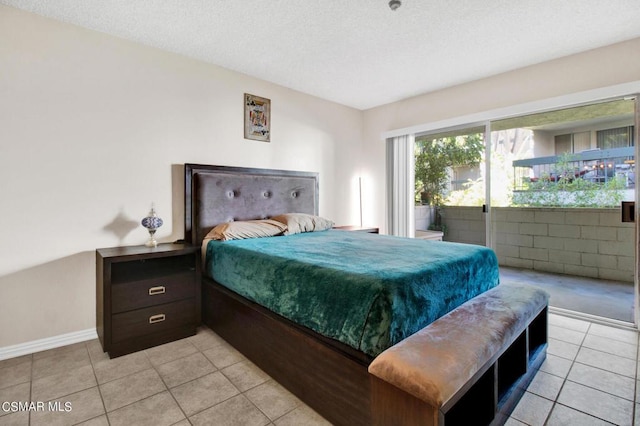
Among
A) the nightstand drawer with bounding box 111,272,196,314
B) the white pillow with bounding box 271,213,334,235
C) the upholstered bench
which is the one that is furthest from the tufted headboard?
the upholstered bench

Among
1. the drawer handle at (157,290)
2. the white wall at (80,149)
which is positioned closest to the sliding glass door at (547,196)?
the white wall at (80,149)

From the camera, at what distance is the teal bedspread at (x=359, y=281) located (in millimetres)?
1327

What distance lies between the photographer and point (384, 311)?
1.29 meters

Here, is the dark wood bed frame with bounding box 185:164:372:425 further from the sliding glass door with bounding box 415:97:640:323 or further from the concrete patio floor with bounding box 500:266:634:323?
the concrete patio floor with bounding box 500:266:634:323

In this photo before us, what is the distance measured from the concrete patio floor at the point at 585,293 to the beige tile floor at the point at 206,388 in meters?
0.65

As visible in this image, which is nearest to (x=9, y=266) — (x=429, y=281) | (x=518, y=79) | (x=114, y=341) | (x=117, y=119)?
(x=114, y=341)

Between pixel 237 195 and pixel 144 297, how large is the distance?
1.30 m

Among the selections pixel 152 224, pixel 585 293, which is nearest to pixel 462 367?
pixel 152 224

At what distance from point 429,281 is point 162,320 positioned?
2.02 metres

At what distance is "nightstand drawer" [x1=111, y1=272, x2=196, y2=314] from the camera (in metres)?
2.20

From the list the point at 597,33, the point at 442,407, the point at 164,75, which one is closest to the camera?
the point at 442,407

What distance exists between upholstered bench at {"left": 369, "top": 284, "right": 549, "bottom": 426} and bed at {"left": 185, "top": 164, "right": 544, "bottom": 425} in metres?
0.10

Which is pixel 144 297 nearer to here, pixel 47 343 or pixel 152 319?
pixel 152 319

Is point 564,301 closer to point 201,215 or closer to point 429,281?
point 429,281
